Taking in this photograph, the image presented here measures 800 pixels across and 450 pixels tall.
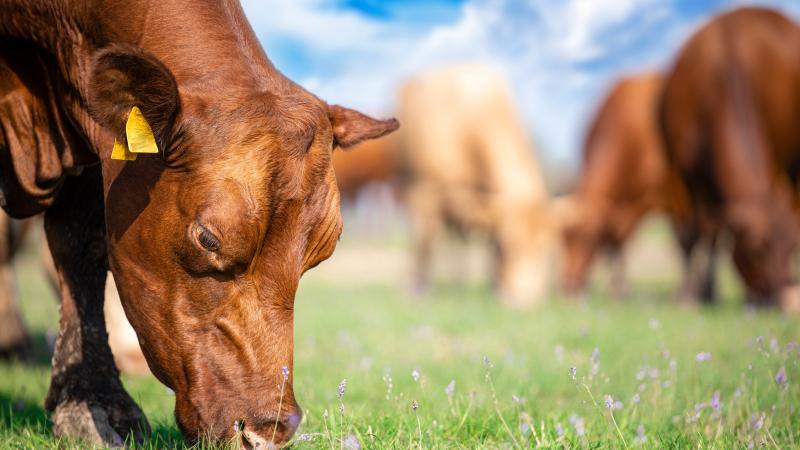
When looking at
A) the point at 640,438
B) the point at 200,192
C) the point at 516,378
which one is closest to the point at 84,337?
the point at 200,192

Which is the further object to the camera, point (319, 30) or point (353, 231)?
point (353, 231)

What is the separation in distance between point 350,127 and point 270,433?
1190 millimetres

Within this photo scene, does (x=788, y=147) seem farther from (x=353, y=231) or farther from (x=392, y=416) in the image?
(x=353, y=231)

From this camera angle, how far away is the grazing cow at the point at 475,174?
35.0 ft

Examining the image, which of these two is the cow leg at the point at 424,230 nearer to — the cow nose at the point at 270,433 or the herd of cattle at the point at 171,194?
the herd of cattle at the point at 171,194

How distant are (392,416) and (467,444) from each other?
0.33m

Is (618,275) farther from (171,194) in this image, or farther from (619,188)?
(171,194)

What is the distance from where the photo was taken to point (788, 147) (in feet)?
31.2

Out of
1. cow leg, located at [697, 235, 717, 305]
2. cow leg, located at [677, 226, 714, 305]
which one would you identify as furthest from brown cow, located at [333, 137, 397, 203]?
cow leg, located at [697, 235, 717, 305]

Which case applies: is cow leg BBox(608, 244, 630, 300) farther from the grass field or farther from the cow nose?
the cow nose

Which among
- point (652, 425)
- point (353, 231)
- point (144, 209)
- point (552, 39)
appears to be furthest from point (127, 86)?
point (353, 231)

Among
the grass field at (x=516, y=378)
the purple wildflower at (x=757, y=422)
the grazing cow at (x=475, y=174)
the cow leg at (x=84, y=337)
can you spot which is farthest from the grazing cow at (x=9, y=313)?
the grazing cow at (x=475, y=174)

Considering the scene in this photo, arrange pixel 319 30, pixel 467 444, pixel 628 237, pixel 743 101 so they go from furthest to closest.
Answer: pixel 628 237, pixel 743 101, pixel 319 30, pixel 467 444

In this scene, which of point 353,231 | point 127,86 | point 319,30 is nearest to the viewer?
point 127,86
